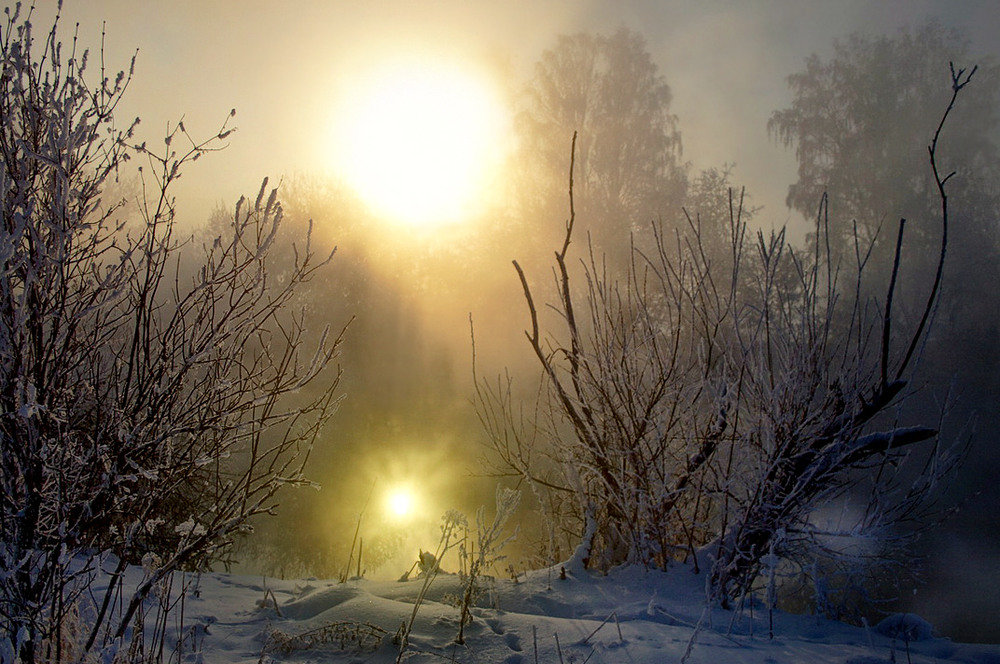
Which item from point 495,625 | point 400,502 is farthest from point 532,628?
Result: point 400,502

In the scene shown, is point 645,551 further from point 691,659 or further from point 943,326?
point 943,326

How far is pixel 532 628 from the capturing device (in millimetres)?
2611

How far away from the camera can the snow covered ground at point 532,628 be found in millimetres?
2348

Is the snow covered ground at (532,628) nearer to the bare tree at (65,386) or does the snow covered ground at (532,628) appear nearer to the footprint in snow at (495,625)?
the footprint in snow at (495,625)

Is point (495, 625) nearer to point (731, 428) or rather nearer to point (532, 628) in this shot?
point (532, 628)

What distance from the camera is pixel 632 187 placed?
21.2 meters

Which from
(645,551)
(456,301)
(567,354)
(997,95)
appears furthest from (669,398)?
(997,95)

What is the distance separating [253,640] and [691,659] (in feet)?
5.95

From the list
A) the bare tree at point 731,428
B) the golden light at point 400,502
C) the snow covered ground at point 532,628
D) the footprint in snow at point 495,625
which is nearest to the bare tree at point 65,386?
the snow covered ground at point 532,628

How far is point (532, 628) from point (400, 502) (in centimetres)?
878

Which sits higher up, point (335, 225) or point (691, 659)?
point (335, 225)

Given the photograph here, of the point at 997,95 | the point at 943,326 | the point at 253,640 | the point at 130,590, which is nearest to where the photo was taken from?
the point at 253,640

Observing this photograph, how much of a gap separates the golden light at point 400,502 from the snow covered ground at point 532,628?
703 cm

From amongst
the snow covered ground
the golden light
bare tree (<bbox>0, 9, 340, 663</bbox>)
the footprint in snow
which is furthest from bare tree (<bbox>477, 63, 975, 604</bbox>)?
the golden light
